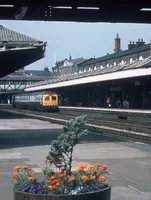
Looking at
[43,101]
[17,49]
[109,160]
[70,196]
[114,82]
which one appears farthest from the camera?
[43,101]

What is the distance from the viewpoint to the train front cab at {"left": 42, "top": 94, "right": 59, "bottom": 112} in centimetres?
5936

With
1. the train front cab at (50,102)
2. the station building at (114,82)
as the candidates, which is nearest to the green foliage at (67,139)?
the station building at (114,82)

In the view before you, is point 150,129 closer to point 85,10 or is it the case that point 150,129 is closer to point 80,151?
point 80,151

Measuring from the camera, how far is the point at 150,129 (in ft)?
73.7

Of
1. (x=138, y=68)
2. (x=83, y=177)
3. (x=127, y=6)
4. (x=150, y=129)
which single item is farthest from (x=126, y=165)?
(x=138, y=68)

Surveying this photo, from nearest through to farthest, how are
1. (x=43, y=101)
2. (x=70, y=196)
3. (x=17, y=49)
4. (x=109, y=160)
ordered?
(x=70, y=196), (x=109, y=160), (x=17, y=49), (x=43, y=101)

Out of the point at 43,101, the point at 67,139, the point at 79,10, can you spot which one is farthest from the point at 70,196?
the point at 43,101

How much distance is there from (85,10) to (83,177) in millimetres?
7886

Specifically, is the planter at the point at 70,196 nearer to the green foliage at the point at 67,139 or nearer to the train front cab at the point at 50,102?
the green foliage at the point at 67,139

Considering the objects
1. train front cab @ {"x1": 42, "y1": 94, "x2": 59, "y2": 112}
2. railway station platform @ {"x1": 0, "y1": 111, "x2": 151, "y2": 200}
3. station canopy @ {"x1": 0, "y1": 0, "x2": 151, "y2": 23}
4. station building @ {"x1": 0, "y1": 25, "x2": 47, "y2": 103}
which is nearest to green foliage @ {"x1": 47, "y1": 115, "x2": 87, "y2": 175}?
railway station platform @ {"x1": 0, "y1": 111, "x2": 151, "y2": 200}

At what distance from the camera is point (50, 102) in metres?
59.6

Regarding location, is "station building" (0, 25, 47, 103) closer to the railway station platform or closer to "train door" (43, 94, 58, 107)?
the railway station platform

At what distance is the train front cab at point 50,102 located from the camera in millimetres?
59359

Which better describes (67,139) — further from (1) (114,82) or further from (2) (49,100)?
(2) (49,100)
